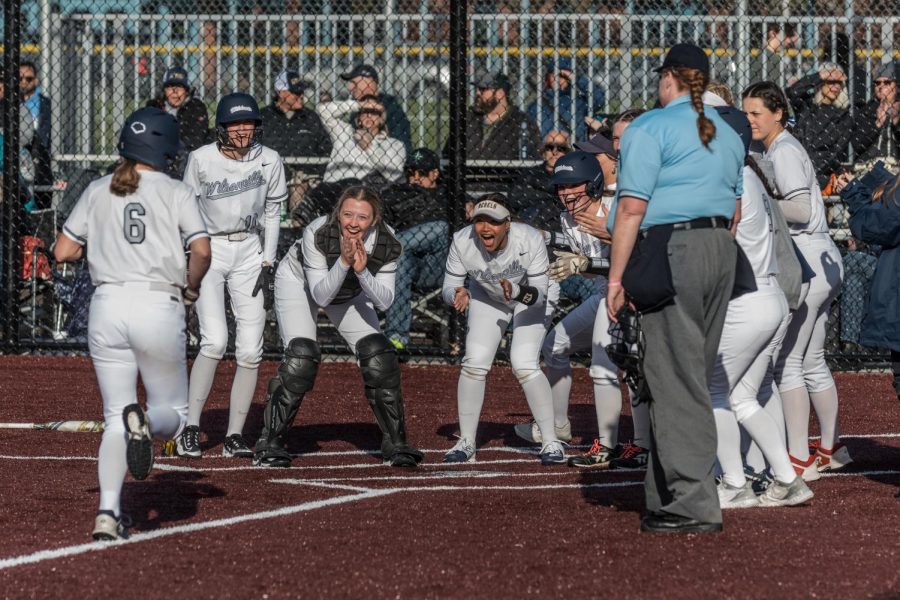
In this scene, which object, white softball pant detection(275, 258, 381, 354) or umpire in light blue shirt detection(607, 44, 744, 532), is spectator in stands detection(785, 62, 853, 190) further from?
umpire in light blue shirt detection(607, 44, 744, 532)

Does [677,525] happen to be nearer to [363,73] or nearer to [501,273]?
[501,273]

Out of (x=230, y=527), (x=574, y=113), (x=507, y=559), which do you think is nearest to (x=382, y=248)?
(x=230, y=527)

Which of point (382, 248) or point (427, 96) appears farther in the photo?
point (427, 96)

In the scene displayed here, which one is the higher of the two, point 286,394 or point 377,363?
point 377,363

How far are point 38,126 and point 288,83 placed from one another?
2469 mm

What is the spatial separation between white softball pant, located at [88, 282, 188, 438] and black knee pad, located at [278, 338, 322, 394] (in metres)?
2.20

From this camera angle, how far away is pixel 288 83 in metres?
13.2

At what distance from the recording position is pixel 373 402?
320 inches

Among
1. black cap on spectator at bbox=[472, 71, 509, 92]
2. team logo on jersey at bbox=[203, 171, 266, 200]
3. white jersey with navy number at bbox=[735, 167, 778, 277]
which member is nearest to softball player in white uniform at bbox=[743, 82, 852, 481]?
white jersey with navy number at bbox=[735, 167, 778, 277]

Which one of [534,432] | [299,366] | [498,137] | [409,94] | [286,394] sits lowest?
[534,432]

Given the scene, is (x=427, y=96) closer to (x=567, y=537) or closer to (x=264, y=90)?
(x=264, y=90)

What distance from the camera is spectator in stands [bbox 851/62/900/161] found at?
13.0m

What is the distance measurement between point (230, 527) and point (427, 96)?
8.51 meters

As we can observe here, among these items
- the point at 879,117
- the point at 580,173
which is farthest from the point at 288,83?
the point at 580,173
